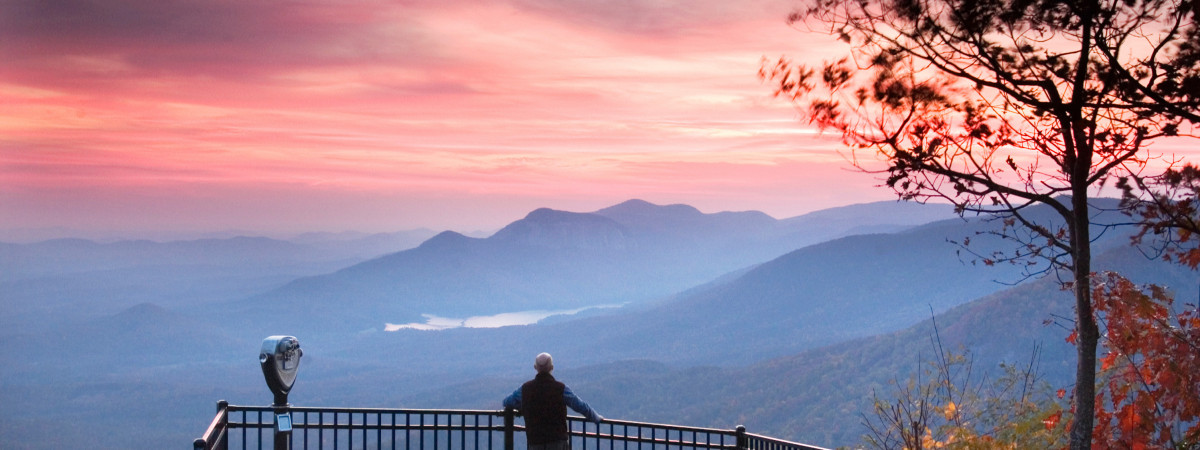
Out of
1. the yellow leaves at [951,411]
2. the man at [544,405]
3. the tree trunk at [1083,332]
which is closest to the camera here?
the tree trunk at [1083,332]

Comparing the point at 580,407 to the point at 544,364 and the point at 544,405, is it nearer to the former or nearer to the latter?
the point at 544,405

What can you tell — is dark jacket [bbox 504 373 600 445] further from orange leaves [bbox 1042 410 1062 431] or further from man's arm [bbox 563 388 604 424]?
orange leaves [bbox 1042 410 1062 431]

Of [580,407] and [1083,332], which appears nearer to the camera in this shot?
[1083,332]

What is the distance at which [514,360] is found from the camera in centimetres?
18762

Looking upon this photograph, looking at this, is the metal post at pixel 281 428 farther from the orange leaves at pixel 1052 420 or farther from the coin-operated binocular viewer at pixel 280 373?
A: the orange leaves at pixel 1052 420

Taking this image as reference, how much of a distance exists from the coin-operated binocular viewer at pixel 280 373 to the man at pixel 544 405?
2.17 m

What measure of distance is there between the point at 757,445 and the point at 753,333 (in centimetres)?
17732

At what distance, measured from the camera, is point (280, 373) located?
9.56 m

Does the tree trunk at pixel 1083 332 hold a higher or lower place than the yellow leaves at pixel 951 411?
higher

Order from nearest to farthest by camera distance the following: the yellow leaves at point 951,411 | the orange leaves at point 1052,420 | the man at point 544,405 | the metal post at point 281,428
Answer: the orange leaves at point 1052,420
the yellow leaves at point 951,411
the man at point 544,405
the metal post at point 281,428

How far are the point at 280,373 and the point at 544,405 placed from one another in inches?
104

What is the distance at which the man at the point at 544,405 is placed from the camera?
9.10 meters

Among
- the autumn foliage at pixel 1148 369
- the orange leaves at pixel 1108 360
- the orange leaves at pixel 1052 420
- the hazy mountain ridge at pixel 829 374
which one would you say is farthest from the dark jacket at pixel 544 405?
the hazy mountain ridge at pixel 829 374

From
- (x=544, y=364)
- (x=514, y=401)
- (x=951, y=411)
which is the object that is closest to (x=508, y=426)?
(x=514, y=401)
